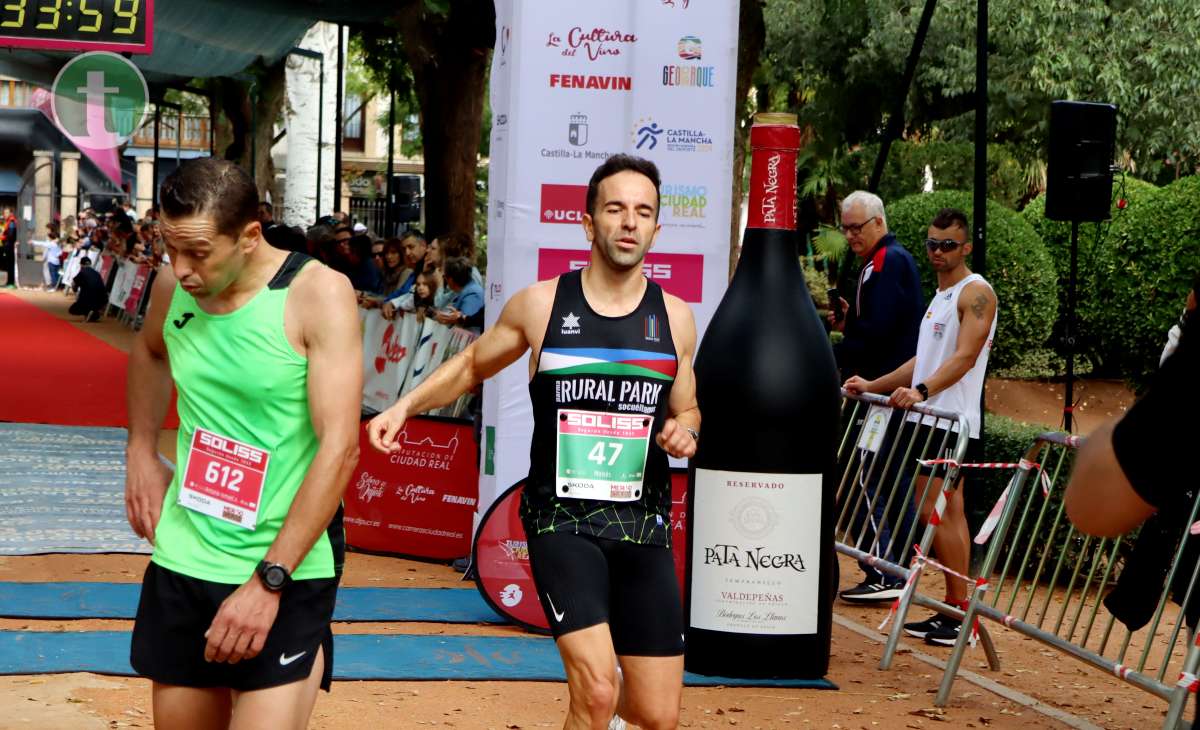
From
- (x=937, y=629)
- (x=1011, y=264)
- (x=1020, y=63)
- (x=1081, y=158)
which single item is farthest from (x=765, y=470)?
(x=1020, y=63)

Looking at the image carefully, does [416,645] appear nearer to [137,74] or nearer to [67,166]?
[137,74]

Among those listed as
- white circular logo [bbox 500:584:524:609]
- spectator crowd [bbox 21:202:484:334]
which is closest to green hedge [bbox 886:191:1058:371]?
spectator crowd [bbox 21:202:484:334]

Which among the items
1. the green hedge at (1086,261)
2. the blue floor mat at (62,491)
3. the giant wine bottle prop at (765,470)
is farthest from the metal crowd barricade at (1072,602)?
the green hedge at (1086,261)

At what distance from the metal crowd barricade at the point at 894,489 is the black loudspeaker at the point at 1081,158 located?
324 centimetres

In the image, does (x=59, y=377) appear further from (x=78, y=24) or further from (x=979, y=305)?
(x=979, y=305)

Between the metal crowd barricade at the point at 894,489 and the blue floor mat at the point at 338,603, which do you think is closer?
the metal crowd barricade at the point at 894,489

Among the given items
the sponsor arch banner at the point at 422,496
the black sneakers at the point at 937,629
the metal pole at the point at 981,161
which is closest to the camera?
the black sneakers at the point at 937,629

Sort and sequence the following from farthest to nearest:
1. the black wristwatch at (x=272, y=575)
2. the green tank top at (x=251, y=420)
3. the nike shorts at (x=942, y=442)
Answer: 1. the nike shorts at (x=942, y=442)
2. the green tank top at (x=251, y=420)
3. the black wristwatch at (x=272, y=575)

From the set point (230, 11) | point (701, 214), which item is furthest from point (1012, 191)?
point (701, 214)

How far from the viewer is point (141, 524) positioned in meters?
3.95

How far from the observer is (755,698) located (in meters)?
7.11

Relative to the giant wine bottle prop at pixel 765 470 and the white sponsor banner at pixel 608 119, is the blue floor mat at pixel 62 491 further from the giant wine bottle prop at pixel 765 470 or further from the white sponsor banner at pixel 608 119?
the giant wine bottle prop at pixel 765 470

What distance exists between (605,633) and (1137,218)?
1741 cm

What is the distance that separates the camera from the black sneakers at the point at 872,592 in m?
9.52
